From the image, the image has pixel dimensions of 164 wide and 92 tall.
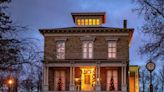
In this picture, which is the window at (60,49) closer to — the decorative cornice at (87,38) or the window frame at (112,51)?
the decorative cornice at (87,38)

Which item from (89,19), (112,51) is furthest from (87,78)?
(89,19)

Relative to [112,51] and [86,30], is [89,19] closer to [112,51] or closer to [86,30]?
[86,30]

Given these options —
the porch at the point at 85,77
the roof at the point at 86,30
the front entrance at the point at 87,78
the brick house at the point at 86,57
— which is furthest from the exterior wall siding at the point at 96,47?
the front entrance at the point at 87,78

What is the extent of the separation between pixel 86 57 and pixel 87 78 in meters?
2.66

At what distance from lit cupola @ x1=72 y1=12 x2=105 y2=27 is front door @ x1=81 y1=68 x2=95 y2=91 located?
5.89 metres

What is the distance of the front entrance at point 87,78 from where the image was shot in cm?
5853

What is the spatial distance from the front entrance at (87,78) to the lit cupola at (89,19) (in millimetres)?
5787

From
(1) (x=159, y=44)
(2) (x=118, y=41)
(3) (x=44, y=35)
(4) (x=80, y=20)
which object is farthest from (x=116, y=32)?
(1) (x=159, y=44)

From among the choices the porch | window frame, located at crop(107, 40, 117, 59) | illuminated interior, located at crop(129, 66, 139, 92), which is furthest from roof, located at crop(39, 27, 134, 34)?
illuminated interior, located at crop(129, 66, 139, 92)

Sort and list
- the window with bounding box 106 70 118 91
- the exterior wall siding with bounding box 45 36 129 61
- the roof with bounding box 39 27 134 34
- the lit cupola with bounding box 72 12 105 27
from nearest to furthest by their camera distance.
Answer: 1. the window with bounding box 106 70 118 91
2. the roof with bounding box 39 27 134 34
3. the exterior wall siding with bounding box 45 36 129 61
4. the lit cupola with bounding box 72 12 105 27

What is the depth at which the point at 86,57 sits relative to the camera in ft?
195

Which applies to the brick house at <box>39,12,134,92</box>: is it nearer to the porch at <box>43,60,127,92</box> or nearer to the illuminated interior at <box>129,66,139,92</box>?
the porch at <box>43,60,127,92</box>

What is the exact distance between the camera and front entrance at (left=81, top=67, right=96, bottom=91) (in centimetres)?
5853

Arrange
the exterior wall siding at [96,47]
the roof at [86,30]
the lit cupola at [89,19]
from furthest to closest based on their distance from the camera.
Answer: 1. the lit cupola at [89,19]
2. the exterior wall siding at [96,47]
3. the roof at [86,30]
